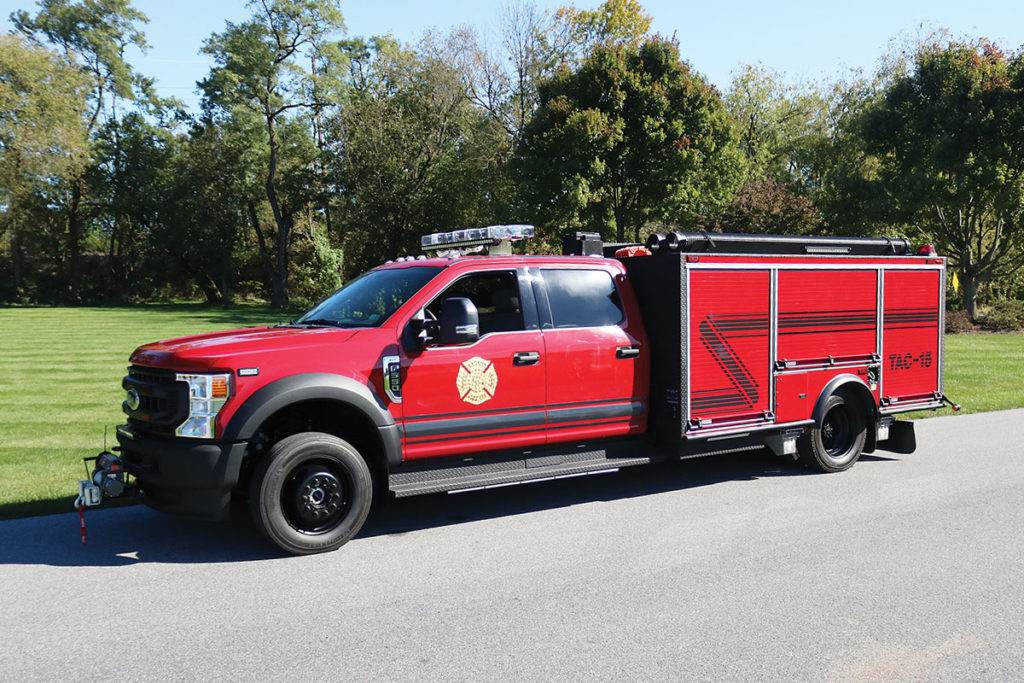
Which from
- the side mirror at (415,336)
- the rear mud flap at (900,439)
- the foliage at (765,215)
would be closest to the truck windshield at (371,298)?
the side mirror at (415,336)

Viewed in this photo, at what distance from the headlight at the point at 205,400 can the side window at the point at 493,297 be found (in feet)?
5.60

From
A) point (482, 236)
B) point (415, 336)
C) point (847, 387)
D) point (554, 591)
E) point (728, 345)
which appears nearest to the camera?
point (554, 591)

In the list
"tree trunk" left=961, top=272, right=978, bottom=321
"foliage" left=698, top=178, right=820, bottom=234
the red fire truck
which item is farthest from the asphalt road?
"tree trunk" left=961, top=272, right=978, bottom=321

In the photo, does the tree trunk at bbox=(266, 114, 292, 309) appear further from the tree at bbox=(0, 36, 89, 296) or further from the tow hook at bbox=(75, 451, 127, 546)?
the tow hook at bbox=(75, 451, 127, 546)

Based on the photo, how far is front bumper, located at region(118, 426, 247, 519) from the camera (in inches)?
208

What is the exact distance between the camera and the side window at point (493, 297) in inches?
253

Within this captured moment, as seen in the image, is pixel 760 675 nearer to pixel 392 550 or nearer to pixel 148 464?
pixel 392 550

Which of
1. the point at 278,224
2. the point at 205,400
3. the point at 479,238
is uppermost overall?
the point at 278,224

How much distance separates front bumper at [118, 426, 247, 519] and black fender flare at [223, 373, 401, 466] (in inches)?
5.3

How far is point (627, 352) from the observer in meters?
6.91

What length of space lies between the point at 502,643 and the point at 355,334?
8.47 ft

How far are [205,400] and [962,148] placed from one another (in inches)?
1129

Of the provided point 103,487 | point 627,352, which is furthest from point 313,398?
point 627,352

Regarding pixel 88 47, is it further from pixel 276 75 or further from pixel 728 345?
pixel 728 345
